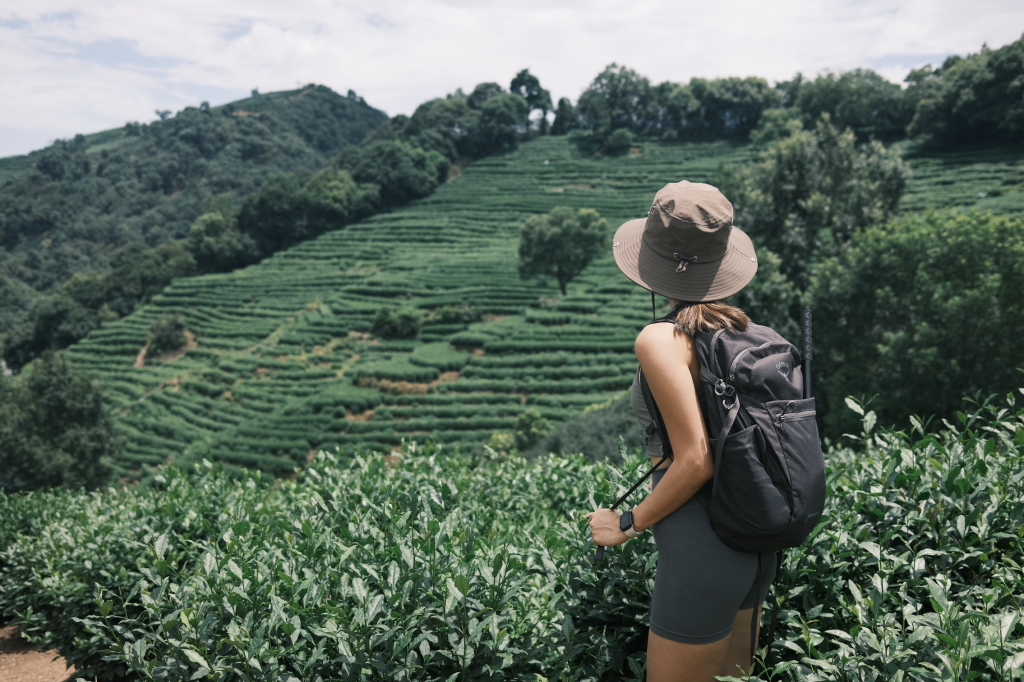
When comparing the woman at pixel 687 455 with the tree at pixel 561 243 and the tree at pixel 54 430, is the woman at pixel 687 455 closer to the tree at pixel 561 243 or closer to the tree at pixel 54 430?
the tree at pixel 54 430

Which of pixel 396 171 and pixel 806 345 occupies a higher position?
pixel 396 171

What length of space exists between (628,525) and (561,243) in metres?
37.3

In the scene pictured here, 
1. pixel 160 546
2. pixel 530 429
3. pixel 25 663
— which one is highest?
pixel 160 546

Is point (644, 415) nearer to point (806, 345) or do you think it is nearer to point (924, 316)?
point (806, 345)

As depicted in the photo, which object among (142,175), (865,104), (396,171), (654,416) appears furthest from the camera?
(142,175)

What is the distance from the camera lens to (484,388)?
28969 millimetres

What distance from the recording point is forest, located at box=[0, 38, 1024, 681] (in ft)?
6.73

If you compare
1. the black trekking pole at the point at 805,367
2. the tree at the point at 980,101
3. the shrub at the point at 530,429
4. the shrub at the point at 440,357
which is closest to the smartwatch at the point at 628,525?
the black trekking pole at the point at 805,367

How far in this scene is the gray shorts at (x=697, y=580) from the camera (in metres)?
1.64

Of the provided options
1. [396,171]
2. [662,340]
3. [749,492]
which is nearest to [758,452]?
[749,492]

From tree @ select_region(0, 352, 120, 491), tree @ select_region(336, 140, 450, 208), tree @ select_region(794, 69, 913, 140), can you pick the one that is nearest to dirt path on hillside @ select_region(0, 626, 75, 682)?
tree @ select_region(0, 352, 120, 491)

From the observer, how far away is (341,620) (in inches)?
77.3

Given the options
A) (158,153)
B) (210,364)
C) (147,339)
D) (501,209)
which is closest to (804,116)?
(501,209)

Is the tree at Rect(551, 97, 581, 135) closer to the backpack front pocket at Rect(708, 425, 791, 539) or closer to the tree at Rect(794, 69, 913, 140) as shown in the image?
the tree at Rect(794, 69, 913, 140)
